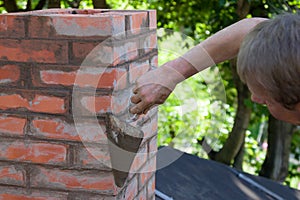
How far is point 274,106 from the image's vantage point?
4.34 ft

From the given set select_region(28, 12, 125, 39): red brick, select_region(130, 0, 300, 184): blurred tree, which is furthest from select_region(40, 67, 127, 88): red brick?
select_region(130, 0, 300, 184): blurred tree

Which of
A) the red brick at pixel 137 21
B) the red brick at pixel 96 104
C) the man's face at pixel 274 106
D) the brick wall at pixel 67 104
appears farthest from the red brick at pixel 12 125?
the man's face at pixel 274 106

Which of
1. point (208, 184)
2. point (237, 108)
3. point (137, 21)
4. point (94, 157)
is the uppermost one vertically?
point (137, 21)

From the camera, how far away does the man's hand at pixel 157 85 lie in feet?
5.65

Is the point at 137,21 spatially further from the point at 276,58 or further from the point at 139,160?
the point at 276,58

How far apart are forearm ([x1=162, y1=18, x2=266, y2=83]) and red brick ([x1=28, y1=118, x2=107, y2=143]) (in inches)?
13.6

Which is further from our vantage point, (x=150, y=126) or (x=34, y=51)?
(x=150, y=126)

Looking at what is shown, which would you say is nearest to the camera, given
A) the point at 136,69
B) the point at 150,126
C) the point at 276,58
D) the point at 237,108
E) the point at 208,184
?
the point at 276,58

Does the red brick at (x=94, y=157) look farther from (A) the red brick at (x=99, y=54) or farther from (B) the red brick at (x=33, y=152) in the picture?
(A) the red brick at (x=99, y=54)

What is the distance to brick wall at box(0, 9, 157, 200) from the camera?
73.8 inches

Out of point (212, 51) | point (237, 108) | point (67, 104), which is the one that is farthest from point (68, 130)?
point (237, 108)

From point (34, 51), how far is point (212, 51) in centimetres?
59

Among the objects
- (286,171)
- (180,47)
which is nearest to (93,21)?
(180,47)

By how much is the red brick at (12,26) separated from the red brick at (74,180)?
0.47 meters
